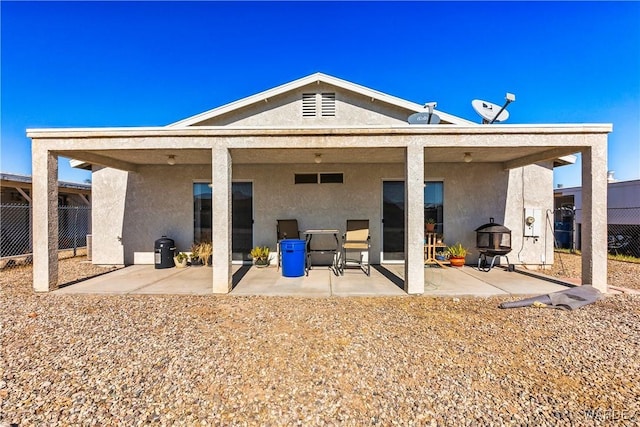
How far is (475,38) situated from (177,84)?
10.9m

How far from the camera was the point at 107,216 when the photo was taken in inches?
306

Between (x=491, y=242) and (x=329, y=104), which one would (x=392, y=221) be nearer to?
(x=491, y=242)

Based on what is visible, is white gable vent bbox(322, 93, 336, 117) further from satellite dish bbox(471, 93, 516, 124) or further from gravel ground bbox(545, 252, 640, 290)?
gravel ground bbox(545, 252, 640, 290)

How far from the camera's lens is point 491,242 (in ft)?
22.8

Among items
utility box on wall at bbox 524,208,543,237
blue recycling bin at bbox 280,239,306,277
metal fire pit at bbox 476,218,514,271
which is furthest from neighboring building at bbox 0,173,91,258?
utility box on wall at bbox 524,208,543,237

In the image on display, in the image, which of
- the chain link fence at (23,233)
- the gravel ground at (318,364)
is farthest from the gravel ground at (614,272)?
the chain link fence at (23,233)

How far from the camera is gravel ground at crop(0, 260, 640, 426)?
2.07 metres

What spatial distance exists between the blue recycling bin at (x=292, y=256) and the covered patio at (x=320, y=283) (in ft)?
0.53

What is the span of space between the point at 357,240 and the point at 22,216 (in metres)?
14.0

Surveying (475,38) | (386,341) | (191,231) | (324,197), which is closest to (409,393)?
(386,341)

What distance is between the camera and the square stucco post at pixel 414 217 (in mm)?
5012

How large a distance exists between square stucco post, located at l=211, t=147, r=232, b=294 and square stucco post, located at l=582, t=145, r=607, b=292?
6271 millimetres

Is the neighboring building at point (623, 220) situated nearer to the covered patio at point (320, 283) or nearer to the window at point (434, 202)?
the window at point (434, 202)

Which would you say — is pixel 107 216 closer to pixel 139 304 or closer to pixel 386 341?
pixel 139 304
